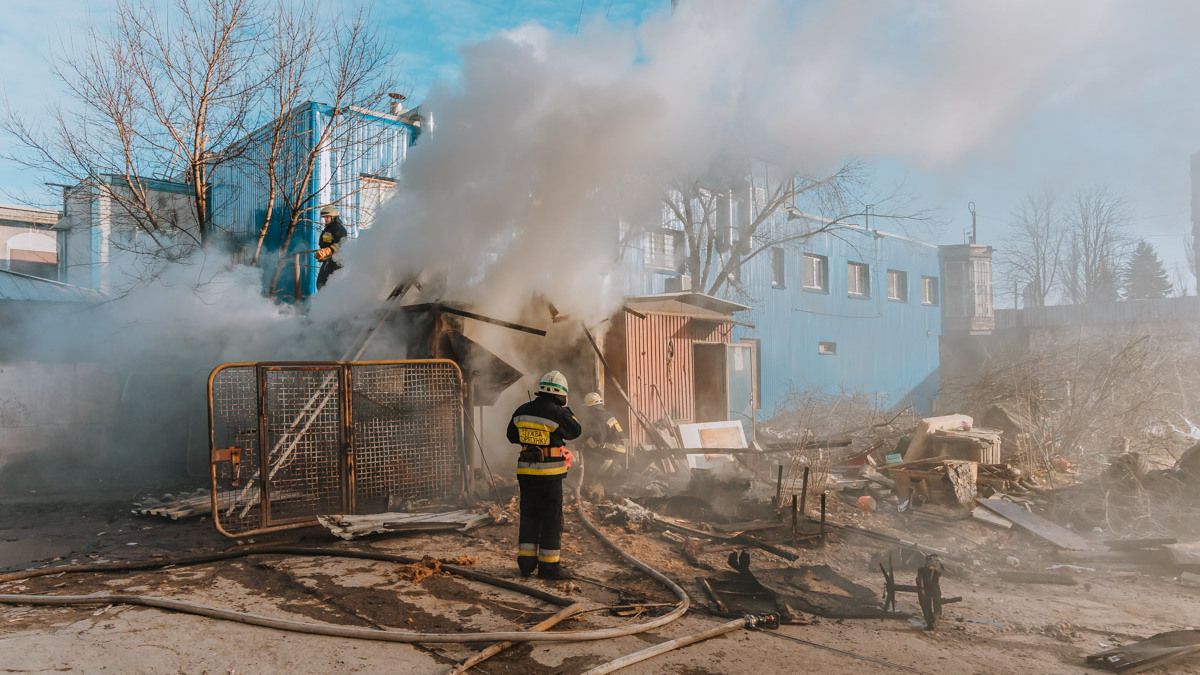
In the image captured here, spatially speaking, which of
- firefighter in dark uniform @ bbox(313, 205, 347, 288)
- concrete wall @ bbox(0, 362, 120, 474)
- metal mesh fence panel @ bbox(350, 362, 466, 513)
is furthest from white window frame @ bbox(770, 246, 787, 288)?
concrete wall @ bbox(0, 362, 120, 474)

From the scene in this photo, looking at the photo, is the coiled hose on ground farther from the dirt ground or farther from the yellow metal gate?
the yellow metal gate

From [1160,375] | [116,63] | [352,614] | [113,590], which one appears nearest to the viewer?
[352,614]

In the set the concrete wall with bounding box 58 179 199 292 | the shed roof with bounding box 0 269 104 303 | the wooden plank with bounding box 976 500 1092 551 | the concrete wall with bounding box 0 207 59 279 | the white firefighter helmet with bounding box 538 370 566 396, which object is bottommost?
the wooden plank with bounding box 976 500 1092 551

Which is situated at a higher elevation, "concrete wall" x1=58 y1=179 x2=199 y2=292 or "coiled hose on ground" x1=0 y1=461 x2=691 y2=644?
"concrete wall" x1=58 y1=179 x2=199 y2=292

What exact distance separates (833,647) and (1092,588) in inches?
125

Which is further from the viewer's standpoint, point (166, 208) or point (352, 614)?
point (166, 208)

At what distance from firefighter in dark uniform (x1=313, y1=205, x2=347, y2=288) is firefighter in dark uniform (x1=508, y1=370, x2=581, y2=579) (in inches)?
246

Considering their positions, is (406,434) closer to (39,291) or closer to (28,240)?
(39,291)

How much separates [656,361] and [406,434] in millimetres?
5161

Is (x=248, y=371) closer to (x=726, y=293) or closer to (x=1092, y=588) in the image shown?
(x=1092, y=588)

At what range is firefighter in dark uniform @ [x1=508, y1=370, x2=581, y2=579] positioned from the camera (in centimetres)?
560

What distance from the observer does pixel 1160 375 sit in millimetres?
14250

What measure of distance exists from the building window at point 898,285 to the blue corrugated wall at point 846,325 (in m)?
0.15

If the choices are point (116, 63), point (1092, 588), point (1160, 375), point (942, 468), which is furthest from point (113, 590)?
point (1160, 375)
